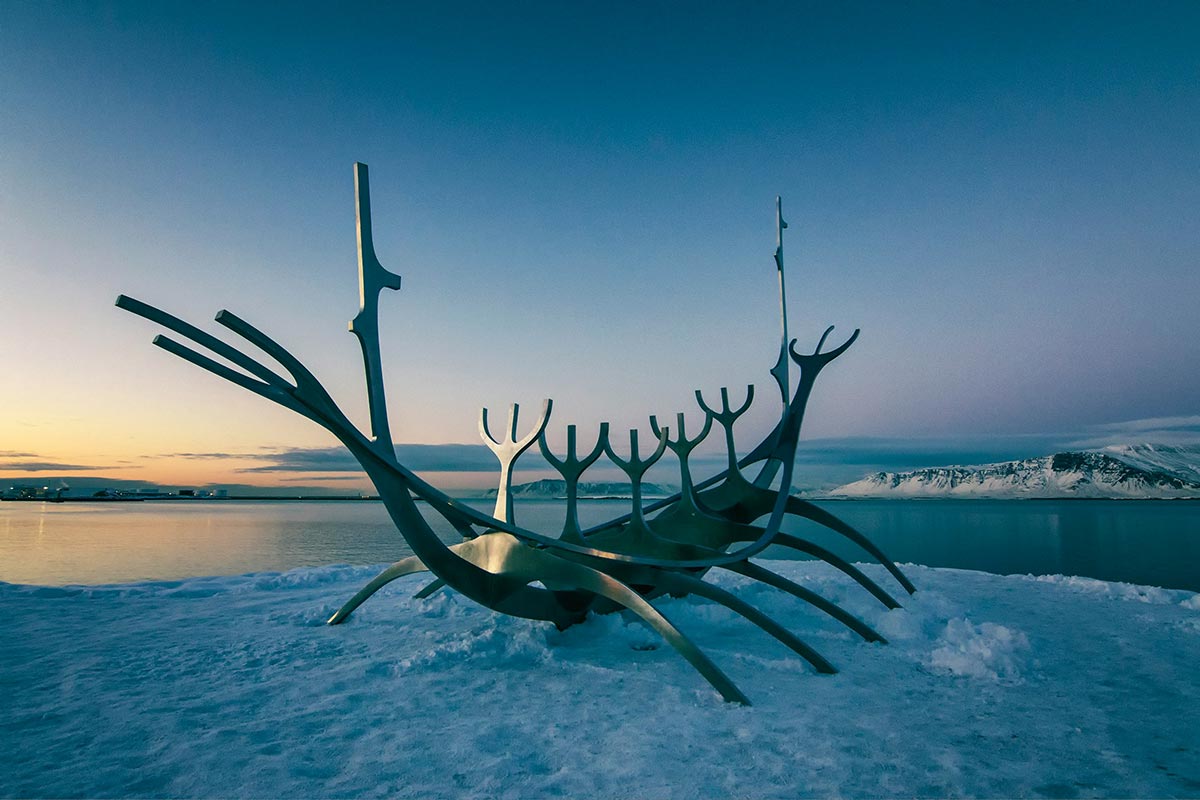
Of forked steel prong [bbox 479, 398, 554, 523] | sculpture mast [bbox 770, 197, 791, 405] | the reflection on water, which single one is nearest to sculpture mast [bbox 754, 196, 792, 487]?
sculpture mast [bbox 770, 197, 791, 405]

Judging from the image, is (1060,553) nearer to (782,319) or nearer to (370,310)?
(782,319)

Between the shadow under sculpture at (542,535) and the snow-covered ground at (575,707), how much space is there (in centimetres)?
59

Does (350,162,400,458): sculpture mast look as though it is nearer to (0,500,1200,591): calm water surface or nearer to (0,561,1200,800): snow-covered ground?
(0,561,1200,800): snow-covered ground

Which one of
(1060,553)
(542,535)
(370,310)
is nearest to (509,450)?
(542,535)

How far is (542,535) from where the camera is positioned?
894 cm

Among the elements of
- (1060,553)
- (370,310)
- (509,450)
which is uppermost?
(370,310)

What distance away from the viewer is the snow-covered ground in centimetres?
459

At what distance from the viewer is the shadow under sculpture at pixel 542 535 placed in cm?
654

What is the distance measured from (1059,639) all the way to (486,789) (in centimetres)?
894

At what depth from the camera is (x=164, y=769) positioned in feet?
15.1

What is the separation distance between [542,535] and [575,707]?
3.05 metres

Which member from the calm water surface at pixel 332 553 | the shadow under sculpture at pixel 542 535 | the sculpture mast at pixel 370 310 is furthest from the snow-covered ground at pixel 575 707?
the calm water surface at pixel 332 553

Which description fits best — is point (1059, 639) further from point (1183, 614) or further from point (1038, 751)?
point (1038, 751)

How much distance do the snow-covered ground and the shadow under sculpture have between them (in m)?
0.59
